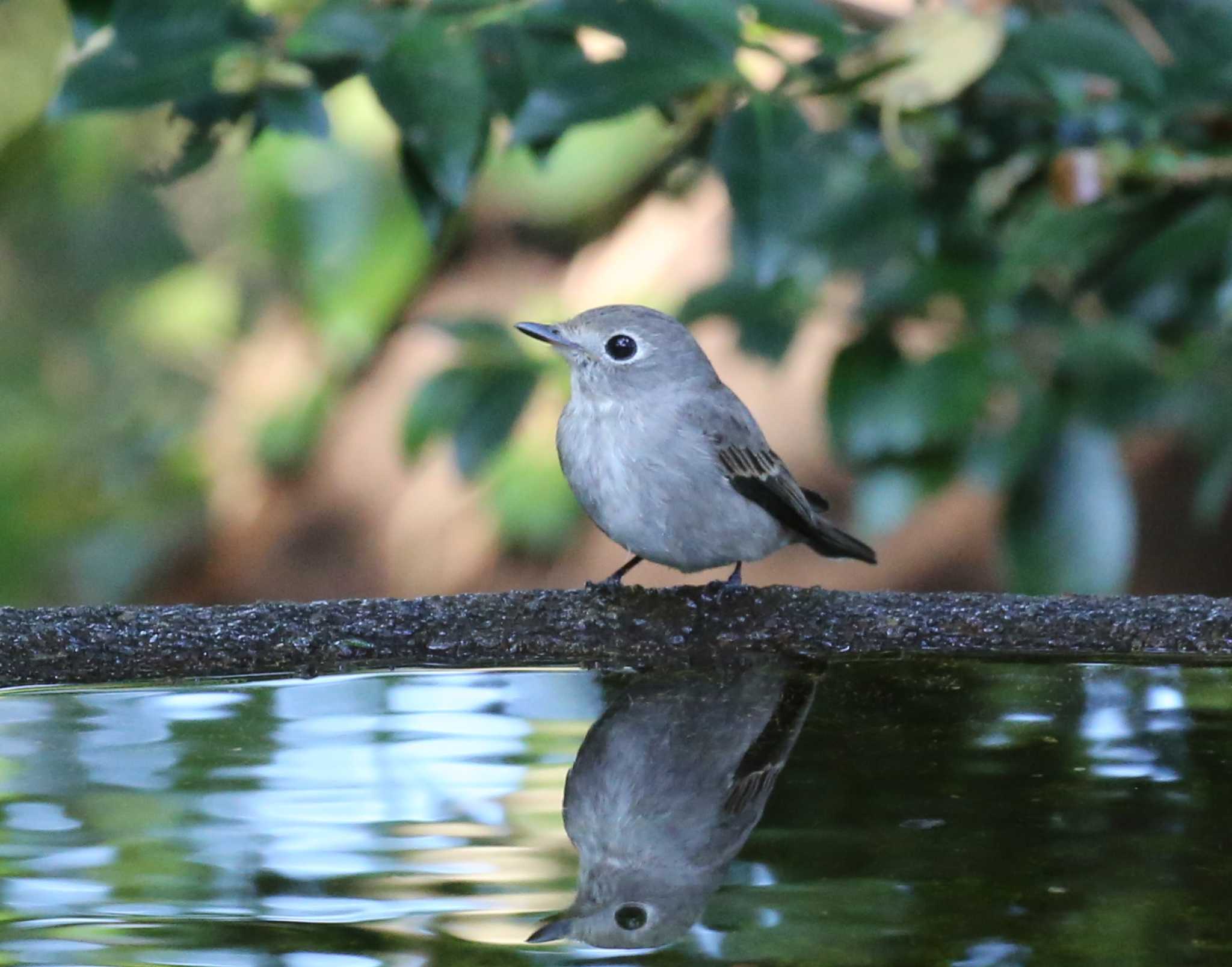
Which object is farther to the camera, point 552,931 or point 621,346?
point 621,346

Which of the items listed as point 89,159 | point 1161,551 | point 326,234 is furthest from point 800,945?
point 89,159

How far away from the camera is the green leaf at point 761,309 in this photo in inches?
118

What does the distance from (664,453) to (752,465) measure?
20 cm

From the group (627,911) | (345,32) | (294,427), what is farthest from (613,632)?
(294,427)

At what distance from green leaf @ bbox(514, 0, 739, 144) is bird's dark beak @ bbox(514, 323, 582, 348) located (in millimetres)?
712

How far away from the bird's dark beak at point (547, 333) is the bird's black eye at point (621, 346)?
0.22 ft

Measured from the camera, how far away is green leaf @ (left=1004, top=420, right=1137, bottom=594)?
115 inches

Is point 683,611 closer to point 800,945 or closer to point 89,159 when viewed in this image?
point 800,945

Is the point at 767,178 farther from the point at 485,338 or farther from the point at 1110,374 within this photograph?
the point at 1110,374

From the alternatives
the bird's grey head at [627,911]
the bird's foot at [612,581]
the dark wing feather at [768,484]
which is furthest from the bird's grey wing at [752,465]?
the bird's grey head at [627,911]

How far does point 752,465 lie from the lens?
3.11m

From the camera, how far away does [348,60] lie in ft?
8.08

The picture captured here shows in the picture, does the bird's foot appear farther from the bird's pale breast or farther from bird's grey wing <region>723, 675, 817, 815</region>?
bird's grey wing <region>723, 675, 817, 815</region>

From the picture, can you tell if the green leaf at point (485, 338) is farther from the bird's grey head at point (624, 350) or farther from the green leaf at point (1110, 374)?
the green leaf at point (1110, 374)
